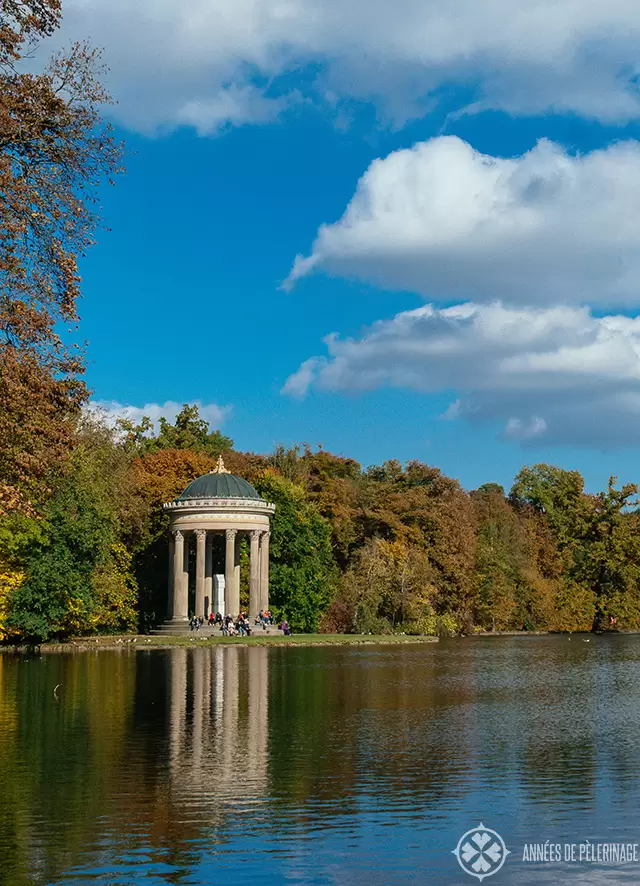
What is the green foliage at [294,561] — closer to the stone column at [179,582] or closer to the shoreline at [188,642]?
the stone column at [179,582]

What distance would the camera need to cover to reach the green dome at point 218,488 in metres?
70.9

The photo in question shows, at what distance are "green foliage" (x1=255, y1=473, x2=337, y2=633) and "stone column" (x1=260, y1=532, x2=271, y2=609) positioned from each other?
2.88m

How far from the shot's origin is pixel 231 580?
71188 mm

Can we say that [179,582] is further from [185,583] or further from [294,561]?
[294,561]

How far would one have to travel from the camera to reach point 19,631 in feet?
181

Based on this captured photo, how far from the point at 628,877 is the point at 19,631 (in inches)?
1899

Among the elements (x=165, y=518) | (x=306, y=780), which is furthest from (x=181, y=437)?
(x=306, y=780)

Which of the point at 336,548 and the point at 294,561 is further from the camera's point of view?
the point at 336,548

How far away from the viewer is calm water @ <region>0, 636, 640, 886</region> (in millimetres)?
11469

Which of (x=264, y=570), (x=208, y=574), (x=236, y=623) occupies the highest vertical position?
(x=264, y=570)

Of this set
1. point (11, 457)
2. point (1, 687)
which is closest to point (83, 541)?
point (1, 687)

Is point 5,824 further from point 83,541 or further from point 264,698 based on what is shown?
point 83,541

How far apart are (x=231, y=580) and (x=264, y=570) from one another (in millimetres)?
2350

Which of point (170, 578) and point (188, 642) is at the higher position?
point (170, 578)
